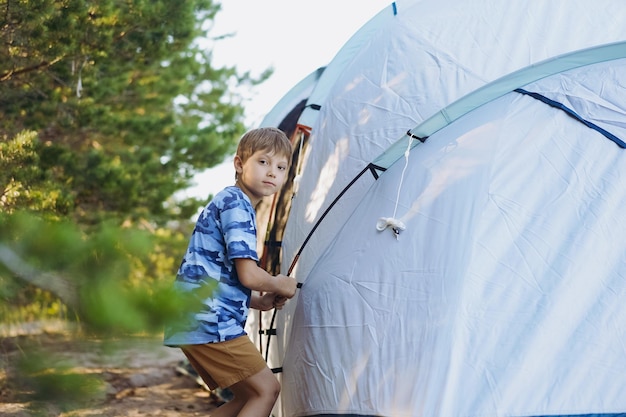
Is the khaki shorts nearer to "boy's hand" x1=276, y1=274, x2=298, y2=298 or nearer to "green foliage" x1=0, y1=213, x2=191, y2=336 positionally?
"boy's hand" x1=276, y1=274, x2=298, y2=298

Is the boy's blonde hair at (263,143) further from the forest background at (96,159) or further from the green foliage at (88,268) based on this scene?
the green foliage at (88,268)

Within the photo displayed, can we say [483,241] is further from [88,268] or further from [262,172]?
[88,268]

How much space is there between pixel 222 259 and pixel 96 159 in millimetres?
4083

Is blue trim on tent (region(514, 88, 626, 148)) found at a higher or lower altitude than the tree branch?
lower

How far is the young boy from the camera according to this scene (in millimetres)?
3104

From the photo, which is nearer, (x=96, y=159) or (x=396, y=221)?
(x=396, y=221)

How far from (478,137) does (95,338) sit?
7.78ft

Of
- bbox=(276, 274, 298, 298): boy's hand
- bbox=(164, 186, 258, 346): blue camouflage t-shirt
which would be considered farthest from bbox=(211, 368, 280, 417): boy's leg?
bbox=(276, 274, 298, 298): boy's hand

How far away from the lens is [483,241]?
311 centimetres

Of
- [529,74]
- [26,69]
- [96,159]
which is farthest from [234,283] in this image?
[96,159]

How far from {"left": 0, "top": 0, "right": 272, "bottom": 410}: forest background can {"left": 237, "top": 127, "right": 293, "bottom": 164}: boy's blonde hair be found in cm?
56

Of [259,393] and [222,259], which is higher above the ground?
[222,259]

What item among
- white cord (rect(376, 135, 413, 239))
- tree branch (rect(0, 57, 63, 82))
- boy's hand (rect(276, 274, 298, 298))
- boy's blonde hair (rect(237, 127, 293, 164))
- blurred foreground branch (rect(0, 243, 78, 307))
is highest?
tree branch (rect(0, 57, 63, 82))

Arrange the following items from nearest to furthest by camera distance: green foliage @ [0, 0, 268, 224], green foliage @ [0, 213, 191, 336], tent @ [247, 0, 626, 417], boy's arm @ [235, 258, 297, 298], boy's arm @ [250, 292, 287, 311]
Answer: green foliage @ [0, 213, 191, 336] < tent @ [247, 0, 626, 417] < boy's arm @ [235, 258, 297, 298] < boy's arm @ [250, 292, 287, 311] < green foliage @ [0, 0, 268, 224]
